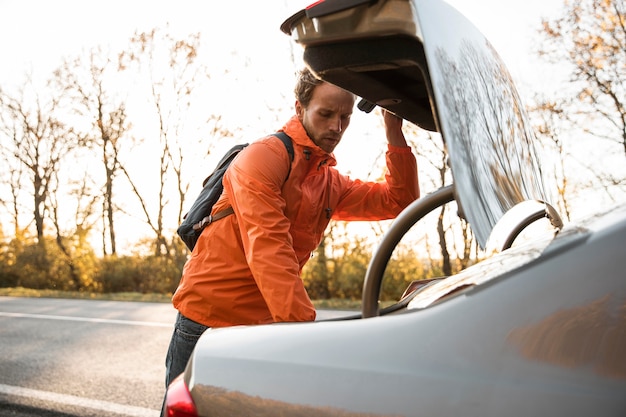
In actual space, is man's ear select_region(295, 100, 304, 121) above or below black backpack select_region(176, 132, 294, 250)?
above

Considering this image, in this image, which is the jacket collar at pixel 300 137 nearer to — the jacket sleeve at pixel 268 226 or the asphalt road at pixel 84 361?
the jacket sleeve at pixel 268 226

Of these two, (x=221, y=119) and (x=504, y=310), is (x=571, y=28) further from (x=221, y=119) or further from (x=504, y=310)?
(x=504, y=310)

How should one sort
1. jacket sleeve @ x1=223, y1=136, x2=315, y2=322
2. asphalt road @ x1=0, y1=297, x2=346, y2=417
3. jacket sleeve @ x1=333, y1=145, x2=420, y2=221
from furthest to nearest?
asphalt road @ x1=0, y1=297, x2=346, y2=417 < jacket sleeve @ x1=333, y1=145, x2=420, y2=221 < jacket sleeve @ x1=223, y1=136, x2=315, y2=322

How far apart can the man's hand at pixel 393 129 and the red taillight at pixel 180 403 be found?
117 centimetres

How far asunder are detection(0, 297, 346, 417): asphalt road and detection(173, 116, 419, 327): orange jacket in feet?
8.47

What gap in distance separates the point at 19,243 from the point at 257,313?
74.6 ft

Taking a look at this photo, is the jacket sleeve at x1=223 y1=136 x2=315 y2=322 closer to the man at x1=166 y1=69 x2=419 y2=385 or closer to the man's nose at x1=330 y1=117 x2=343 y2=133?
the man at x1=166 y1=69 x2=419 y2=385

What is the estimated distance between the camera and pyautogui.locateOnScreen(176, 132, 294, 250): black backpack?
201cm

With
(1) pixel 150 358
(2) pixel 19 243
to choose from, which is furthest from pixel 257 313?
(2) pixel 19 243

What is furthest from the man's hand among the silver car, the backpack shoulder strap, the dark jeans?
the dark jeans

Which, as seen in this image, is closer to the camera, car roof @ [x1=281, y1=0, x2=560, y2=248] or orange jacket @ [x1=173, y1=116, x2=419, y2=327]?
car roof @ [x1=281, y1=0, x2=560, y2=248]

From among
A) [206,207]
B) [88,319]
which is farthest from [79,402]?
[88,319]

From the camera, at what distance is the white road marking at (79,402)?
4262 mm

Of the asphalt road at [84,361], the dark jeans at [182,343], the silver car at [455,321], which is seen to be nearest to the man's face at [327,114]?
the silver car at [455,321]
